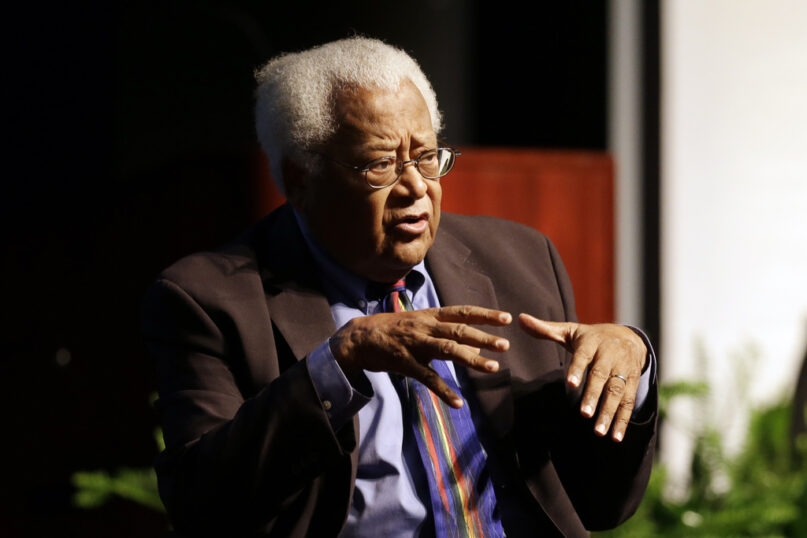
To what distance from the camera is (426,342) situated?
1.43 metres

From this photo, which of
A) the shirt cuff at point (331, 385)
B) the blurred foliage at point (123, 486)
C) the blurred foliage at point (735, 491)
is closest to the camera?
the shirt cuff at point (331, 385)

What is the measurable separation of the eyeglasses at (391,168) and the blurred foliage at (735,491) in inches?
75.8

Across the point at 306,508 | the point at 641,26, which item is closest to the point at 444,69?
the point at 641,26

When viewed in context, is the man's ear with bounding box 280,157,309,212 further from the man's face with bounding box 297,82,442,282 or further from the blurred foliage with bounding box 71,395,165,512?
the blurred foliage with bounding box 71,395,165,512

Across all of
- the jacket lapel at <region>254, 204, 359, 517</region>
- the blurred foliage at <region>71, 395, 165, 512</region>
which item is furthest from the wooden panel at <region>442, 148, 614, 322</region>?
the jacket lapel at <region>254, 204, 359, 517</region>

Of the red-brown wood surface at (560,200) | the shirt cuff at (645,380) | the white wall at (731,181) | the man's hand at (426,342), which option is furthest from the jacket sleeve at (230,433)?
the white wall at (731,181)

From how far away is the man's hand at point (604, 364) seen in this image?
1.50 metres

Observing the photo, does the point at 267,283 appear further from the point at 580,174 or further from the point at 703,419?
the point at 703,419

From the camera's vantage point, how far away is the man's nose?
5.63ft

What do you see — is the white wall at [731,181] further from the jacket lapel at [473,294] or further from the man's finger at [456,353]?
the man's finger at [456,353]

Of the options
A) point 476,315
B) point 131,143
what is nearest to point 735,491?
point 476,315

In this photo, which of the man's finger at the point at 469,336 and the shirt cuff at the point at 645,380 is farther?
the shirt cuff at the point at 645,380

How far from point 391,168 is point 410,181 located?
0.13ft

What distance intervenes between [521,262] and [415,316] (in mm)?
526
